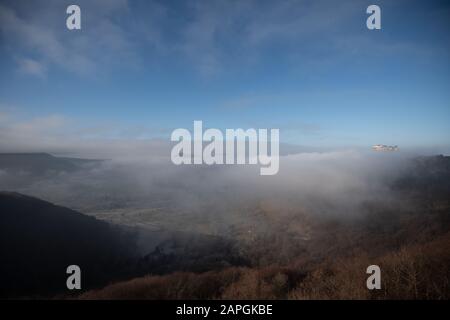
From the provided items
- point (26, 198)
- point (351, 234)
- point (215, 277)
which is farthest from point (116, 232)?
point (351, 234)
